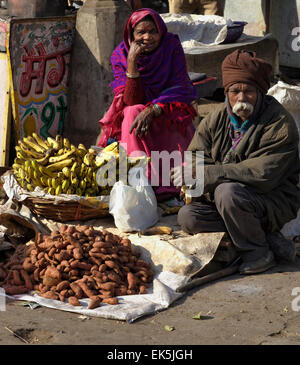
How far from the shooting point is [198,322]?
4.35 metres

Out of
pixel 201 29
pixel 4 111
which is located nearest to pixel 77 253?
pixel 4 111

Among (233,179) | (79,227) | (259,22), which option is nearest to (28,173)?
(79,227)

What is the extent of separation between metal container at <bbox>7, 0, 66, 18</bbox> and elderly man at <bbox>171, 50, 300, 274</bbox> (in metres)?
3.06

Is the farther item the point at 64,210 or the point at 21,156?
the point at 21,156

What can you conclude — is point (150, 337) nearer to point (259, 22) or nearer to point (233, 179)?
point (233, 179)

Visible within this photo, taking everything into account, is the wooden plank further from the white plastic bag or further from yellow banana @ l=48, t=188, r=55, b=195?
the white plastic bag

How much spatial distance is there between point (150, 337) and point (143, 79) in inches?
110

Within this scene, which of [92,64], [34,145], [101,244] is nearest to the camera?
[101,244]

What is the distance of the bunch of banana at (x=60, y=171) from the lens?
573 cm

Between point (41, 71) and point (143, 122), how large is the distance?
171cm

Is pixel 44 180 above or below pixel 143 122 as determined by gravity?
below

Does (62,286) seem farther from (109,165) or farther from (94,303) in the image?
(109,165)

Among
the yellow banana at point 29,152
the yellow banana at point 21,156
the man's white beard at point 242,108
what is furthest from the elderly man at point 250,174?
the yellow banana at point 21,156

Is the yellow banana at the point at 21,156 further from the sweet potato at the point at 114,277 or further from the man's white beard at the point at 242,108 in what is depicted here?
the man's white beard at the point at 242,108
